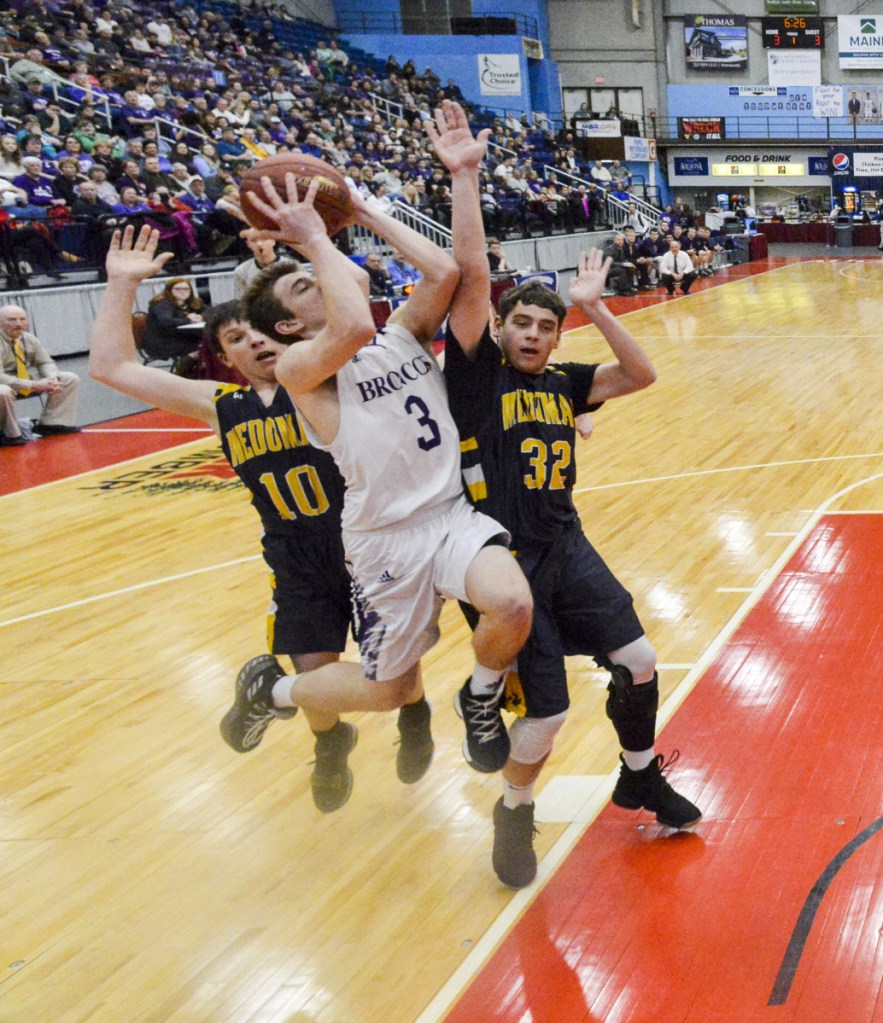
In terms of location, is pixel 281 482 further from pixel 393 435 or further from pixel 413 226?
pixel 413 226

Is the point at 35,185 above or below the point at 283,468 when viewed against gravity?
above

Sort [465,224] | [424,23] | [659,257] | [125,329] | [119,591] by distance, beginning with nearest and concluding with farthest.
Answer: [465,224]
[125,329]
[119,591]
[659,257]
[424,23]

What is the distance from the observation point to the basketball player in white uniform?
3094 mm

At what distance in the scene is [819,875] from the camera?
338 cm

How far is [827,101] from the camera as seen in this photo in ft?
136

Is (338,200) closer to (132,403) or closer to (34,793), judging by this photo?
(34,793)

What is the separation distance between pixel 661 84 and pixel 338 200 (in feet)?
135

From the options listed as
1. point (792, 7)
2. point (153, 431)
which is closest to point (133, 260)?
point (153, 431)

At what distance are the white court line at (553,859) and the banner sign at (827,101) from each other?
39655 millimetres

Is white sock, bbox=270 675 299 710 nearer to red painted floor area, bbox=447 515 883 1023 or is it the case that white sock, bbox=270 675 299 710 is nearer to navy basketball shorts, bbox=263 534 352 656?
navy basketball shorts, bbox=263 534 352 656

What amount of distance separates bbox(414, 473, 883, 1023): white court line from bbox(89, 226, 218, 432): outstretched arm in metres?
1.77

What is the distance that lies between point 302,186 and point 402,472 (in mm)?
790

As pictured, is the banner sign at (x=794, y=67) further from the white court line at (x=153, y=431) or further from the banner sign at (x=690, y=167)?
the white court line at (x=153, y=431)

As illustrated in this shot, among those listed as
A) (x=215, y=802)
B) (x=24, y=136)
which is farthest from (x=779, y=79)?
(x=215, y=802)
